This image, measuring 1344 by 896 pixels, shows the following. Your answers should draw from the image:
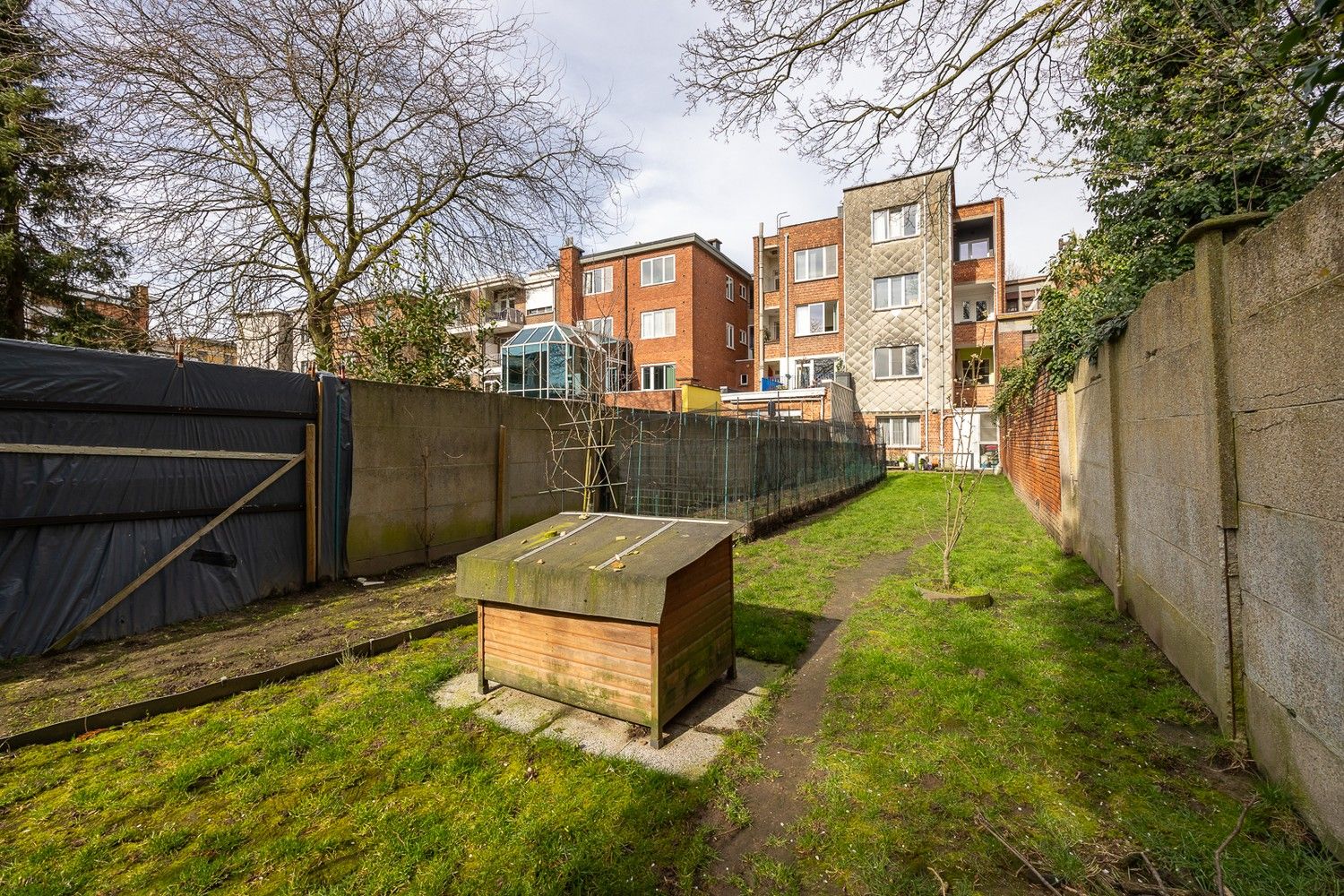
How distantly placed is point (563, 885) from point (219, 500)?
5.56 metres

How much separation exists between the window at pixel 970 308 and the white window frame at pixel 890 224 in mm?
4291

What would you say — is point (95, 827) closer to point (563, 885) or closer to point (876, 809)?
point (563, 885)

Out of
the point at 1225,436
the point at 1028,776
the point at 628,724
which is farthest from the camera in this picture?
the point at 628,724

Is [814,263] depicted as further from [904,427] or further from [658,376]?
[658,376]

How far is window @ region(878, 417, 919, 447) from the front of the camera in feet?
86.3

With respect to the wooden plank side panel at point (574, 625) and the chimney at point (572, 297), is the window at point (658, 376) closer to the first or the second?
the chimney at point (572, 297)

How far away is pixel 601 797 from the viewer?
2895mm

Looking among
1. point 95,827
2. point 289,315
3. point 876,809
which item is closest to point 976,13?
point 876,809

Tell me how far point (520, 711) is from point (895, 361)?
26.0 metres

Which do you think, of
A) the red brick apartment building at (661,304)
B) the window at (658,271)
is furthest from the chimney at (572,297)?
the window at (658,271)

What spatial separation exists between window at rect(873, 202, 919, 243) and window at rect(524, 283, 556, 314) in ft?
54.6

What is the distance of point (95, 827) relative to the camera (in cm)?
265

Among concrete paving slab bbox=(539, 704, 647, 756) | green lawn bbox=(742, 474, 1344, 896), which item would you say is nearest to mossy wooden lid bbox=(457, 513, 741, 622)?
concrete paving slab bbox=(539, 704, 647, 756)

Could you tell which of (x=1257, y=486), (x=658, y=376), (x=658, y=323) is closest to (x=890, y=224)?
(x=658, y=323)
